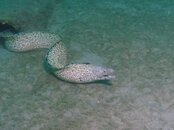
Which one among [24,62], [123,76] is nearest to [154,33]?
[123,76]

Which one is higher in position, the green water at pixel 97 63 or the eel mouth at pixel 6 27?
the eel mouth at pixel 6 27

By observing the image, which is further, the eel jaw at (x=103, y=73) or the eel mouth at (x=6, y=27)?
the eel mouth at (x=6, y=27)

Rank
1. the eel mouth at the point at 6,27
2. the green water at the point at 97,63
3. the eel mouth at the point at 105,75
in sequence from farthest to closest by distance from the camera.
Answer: the eel mouth at the point at 6,27
the eel mouth at the point at 105,75
the green water at the point at 97,63

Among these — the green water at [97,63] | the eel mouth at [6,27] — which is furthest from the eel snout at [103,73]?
the eel mouth at [6,27]

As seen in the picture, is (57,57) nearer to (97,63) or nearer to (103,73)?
(97,63)

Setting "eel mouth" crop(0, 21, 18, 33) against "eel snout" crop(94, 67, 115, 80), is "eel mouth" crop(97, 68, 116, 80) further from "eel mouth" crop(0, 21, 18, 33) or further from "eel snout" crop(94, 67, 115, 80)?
"eel mouth" crop(0, 21, 18, 33)

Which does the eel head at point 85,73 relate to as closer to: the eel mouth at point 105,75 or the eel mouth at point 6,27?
the eel mouth at point 105,75
